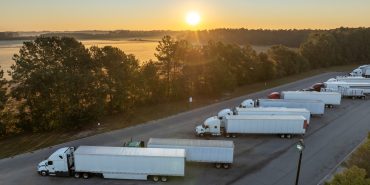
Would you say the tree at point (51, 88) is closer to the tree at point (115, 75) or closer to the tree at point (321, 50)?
the tree at point (115, 75)

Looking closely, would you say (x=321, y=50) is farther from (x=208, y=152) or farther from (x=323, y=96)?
(x=208, y=152)

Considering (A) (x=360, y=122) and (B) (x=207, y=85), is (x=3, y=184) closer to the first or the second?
(B) (x=207, y=85)

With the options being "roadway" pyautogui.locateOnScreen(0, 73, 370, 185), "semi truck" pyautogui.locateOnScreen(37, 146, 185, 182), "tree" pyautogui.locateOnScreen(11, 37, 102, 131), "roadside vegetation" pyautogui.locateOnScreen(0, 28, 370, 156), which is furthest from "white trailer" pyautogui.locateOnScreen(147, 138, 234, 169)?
"tree" pyautogui.locateOnScreen(11, 37, 102, 131)

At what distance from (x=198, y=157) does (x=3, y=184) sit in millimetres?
16137

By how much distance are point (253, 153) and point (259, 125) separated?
4.68 metres

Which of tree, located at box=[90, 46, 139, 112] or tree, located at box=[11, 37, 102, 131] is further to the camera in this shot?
tree, located at box=[90, 46, 139, 112]

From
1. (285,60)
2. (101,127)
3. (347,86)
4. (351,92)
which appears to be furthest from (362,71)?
(101,127)

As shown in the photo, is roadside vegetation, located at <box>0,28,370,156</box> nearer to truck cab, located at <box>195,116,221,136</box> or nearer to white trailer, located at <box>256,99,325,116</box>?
truck cab, located at <box>195,116,221,136</box>

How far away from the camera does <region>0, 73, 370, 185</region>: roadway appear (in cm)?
2797

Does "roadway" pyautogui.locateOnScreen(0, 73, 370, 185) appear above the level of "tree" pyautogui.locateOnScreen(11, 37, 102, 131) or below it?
below

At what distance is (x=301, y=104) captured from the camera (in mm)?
46375

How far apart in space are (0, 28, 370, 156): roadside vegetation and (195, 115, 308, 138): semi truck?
38.9 ft

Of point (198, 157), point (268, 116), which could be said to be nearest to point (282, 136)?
point (268, 116)

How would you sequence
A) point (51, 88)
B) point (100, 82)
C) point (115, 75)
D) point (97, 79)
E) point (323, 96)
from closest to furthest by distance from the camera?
point (51, 88)
point (97, 79)
point (100, 82)
point (115, 75)
point (323, 96)
